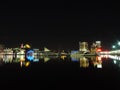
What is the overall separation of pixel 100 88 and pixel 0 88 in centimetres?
639

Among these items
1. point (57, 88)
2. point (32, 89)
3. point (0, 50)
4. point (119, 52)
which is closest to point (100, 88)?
point (57, 88)

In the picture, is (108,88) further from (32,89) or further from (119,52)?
(119,52)

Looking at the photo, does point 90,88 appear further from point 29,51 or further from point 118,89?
point 29,51

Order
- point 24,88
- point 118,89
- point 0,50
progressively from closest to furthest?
point 118,89 < point 24,88 < point 0,50

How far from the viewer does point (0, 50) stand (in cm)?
17000

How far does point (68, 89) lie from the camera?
1585cm

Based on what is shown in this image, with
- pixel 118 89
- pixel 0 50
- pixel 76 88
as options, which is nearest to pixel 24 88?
pixel 76 88

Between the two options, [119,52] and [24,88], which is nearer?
[24,88]

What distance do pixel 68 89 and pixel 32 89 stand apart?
226 cm

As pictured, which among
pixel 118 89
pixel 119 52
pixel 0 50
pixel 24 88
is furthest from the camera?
pixel 0 50

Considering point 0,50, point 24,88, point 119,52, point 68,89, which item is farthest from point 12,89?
point 0,50

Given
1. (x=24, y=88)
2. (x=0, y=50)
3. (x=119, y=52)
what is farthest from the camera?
(x=0, y=50)

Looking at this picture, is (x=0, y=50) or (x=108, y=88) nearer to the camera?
(x=108, y=88)

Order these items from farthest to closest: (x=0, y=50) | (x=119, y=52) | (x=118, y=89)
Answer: (x=0, y=50) < (x=119, y=52) < (x=118, y=89)
